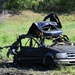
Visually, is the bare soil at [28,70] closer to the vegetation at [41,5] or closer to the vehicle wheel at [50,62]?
the vehicle wheel at [50,62]

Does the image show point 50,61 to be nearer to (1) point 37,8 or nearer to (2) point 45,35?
(2) point 45,35

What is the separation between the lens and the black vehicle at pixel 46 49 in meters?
14.8

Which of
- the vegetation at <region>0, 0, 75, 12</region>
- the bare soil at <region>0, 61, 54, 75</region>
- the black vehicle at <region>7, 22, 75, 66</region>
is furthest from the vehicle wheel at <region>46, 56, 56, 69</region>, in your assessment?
the vegetation at <region>0, 0, 75, 12</region>

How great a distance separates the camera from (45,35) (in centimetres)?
1631

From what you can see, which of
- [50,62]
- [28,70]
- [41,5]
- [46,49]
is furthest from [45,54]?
[41,5]

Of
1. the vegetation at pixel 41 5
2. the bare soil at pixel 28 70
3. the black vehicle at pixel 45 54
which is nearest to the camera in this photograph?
the bare soil at pixel 28 70

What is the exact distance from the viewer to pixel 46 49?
15.3m

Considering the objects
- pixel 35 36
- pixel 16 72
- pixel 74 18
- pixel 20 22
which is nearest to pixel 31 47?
pixel 35 36

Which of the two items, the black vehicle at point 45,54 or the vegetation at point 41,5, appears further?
the vegetation at point 41,5

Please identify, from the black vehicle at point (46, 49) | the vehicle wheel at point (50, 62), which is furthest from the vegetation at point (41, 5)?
the vehicle wheel at point (50, 62)

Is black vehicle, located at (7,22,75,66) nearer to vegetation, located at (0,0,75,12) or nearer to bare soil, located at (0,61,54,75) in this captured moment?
bare soil, located at (0,61,54,75)

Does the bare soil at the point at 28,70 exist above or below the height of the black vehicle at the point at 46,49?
below

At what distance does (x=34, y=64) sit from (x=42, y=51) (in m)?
1.03

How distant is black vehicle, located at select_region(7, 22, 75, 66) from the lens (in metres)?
14.8
